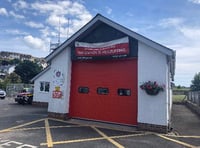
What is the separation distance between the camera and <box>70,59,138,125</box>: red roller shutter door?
11156mm

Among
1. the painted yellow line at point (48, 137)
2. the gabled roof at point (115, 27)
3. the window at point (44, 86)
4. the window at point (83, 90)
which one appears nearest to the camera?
the painted yellow line at point (48, 137)

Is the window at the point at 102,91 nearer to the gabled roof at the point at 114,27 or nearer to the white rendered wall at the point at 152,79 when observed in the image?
the white rendered wall at the point at 152,79

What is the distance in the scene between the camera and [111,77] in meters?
11.8

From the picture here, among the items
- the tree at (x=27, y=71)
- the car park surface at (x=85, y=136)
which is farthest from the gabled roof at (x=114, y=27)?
the tree at (x=27, y=71)

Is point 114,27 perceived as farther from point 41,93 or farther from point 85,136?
point 41,93

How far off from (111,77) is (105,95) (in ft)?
3.32

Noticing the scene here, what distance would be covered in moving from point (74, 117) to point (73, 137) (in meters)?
4.22

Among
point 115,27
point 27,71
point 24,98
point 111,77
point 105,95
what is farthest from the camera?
point 27,71

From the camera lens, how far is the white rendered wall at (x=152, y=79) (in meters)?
9.93

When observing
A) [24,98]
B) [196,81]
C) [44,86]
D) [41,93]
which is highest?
[196,81]

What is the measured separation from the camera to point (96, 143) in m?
7.84

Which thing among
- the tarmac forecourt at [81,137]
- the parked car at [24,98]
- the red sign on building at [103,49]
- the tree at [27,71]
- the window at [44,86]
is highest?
the tree at [27,71]

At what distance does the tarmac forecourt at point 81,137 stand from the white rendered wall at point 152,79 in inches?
28.8

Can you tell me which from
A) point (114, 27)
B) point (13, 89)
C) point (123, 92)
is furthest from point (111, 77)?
point (13, 89)
